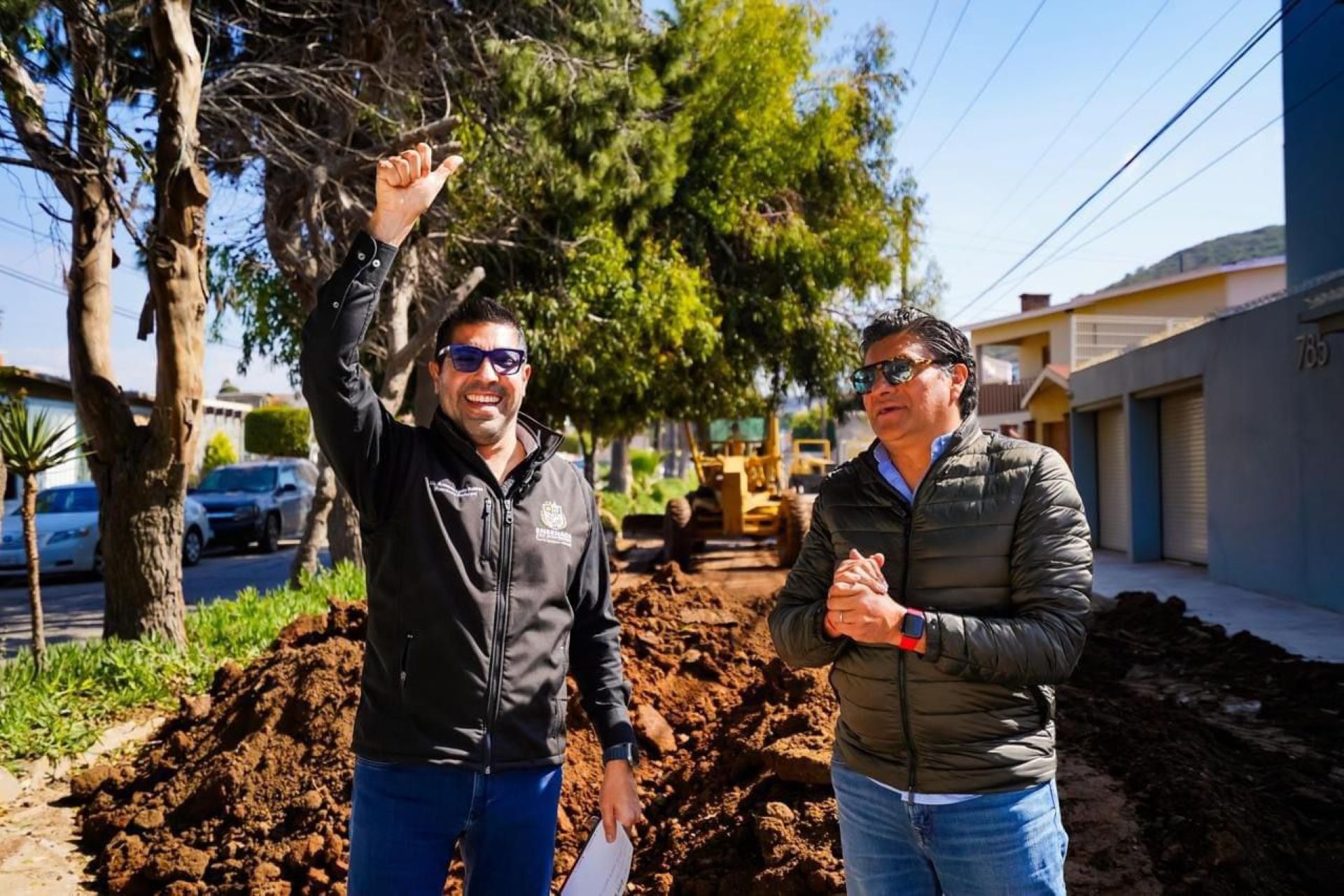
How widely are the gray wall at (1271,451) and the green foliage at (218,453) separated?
26.9 m

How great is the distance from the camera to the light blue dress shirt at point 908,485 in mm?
2193

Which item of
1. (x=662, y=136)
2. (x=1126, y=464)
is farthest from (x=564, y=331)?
(x=1126, y=464)

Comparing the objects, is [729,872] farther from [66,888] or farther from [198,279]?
[198,279]

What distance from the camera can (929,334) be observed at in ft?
7.88

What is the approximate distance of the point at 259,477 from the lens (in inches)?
830

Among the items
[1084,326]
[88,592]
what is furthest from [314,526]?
[1084,326]

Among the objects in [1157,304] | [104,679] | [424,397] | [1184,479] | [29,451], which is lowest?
[104,679]

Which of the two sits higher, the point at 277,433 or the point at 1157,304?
the point at 1157,304

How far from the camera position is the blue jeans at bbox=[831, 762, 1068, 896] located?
7.05 ft

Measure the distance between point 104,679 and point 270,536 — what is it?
14.5 meters

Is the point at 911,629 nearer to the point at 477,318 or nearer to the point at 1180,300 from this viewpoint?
the point at 477,318

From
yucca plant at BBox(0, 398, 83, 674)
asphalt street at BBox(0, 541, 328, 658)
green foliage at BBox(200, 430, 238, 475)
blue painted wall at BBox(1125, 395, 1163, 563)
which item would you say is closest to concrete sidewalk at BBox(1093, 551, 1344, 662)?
blue painted wall at BBox(1125, 395, 1163, 563)

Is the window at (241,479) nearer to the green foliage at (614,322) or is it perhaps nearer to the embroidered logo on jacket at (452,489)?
the green foliage at (614,322)

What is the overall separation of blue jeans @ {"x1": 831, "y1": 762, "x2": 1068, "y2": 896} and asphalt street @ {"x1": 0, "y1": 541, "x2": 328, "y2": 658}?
6.94 meters
